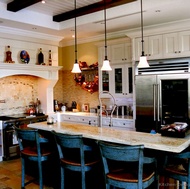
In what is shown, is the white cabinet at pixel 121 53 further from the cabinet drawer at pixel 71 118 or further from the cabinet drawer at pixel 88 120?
the cabinet drawer at pixel 71 118

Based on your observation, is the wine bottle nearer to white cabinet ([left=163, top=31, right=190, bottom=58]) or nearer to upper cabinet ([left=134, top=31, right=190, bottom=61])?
upper cabinet ([left=134, top=31, right=190, bottom=61])

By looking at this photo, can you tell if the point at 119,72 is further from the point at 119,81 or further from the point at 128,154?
the point at 128,154

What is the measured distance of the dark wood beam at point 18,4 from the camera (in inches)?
168

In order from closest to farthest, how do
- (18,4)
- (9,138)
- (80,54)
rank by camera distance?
(18,4) < (9,138) < (80,54)

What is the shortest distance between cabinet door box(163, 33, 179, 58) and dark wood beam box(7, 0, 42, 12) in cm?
261

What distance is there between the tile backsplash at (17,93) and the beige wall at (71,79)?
90cm

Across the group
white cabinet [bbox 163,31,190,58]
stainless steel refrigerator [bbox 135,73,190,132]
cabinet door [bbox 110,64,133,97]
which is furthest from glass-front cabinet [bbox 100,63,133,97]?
white cabinet [bbox 163,31,190,58]

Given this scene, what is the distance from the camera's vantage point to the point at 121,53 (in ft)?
19.2

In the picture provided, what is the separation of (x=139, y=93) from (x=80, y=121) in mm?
1871

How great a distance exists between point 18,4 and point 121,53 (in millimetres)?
2592

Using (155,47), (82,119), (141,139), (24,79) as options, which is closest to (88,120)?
(82,119)

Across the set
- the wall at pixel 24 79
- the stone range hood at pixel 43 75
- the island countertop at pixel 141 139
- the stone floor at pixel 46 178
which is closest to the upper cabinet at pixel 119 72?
the stone range hood at pixel 43 75

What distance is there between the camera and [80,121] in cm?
632

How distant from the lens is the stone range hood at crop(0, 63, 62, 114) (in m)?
5.77
